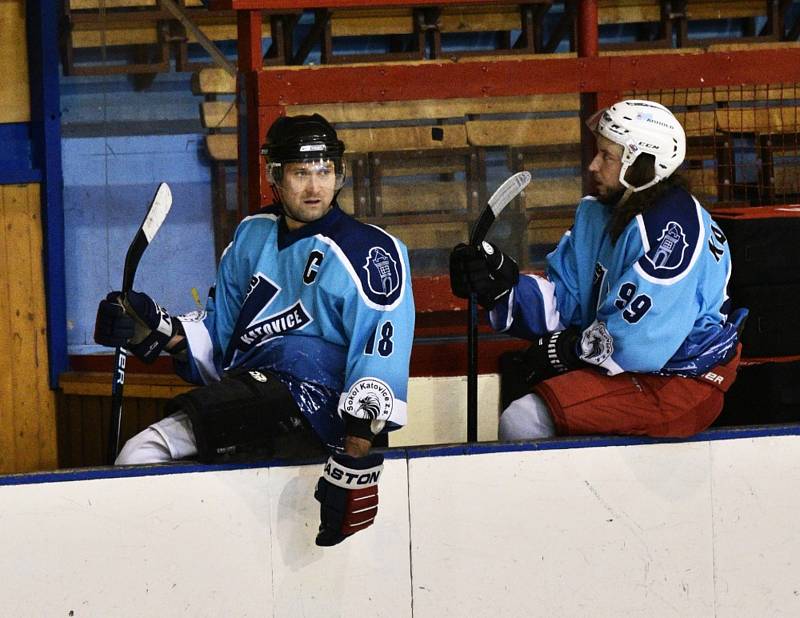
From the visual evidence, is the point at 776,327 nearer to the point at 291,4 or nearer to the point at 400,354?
the point at 400,354

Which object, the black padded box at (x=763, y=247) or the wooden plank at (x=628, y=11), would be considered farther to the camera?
the wooden plank at (x=628, y=11)

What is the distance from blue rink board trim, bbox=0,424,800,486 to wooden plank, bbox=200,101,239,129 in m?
1.69

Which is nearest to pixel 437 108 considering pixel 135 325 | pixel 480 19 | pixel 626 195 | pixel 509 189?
pixel 509 189

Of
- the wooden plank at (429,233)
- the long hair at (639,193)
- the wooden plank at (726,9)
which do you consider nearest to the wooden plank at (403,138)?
the wooden plank at (429,233)

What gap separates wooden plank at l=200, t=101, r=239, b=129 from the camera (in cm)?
439

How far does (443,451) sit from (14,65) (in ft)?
7.77

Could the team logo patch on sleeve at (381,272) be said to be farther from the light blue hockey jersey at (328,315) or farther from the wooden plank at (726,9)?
the wooden plank at (726,9)

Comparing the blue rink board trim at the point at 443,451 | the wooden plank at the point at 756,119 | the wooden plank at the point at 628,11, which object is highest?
the wooden plank at the point at 628,11

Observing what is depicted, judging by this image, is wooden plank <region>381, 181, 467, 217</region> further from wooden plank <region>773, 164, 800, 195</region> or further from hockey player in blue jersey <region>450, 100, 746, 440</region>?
wooden plank <region>773, 164, 800, 195</region>

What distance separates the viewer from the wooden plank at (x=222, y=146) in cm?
431

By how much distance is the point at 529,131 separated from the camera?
3.87 m

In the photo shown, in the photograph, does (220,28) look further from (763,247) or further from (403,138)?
(763,247)

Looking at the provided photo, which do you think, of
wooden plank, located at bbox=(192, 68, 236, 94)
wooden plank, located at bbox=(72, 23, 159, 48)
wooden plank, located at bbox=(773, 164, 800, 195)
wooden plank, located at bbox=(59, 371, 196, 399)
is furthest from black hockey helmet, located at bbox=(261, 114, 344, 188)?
wooden plank, located at bbox=(72, 23, 159, 48)

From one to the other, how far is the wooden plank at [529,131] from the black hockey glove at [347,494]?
133 cm
